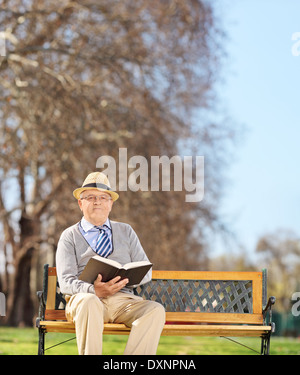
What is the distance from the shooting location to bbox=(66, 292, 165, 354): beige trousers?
3.89m

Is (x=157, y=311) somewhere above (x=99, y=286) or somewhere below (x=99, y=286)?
below

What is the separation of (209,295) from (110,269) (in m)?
1.51

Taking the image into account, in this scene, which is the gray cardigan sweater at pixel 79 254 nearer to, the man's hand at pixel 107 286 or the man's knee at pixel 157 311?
the man's hand at pixel 107 286

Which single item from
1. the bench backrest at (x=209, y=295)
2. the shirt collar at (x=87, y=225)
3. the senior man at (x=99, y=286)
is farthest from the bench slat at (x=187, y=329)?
the shirt collar at (x=87, y=225)

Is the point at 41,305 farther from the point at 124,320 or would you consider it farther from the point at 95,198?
the point at 95,198

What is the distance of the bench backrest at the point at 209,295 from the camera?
5168 mm

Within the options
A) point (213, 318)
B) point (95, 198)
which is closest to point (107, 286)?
point (95, 198)

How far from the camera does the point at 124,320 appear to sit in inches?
169

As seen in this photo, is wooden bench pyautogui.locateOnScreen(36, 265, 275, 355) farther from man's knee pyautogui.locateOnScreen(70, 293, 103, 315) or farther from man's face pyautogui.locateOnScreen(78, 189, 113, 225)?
man's knee pyautogui.locateOnScreen(70, 293, 103, 315)

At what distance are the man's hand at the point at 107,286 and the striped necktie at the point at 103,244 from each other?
12.4 inches

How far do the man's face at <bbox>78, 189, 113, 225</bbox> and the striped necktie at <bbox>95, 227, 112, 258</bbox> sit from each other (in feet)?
0.25

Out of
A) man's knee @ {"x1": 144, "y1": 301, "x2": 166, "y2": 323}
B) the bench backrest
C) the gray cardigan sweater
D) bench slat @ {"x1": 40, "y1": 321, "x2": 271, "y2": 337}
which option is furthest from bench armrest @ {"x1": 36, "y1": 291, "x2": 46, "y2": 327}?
man's knee @ {"x1": 144, "y1": 301, "x2": 166, "y2": 323}
